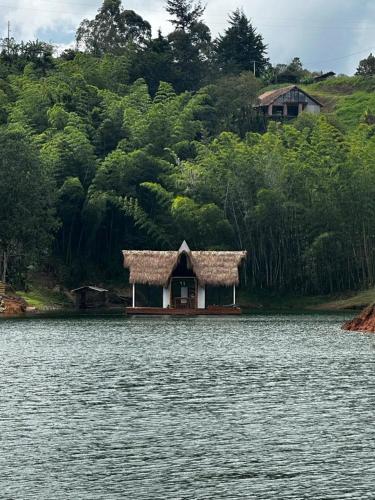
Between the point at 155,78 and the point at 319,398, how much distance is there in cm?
10557

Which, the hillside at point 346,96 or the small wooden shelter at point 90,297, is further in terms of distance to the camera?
the hillside at point 346,96

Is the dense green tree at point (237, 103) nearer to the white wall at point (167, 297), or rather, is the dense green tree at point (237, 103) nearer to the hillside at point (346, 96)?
the hillside at point (346, 96)

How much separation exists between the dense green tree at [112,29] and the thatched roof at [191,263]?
74118 millimetres

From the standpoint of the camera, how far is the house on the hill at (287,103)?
142 m

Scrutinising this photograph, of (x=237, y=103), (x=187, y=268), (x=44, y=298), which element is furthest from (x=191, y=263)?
(x=237, y=103)

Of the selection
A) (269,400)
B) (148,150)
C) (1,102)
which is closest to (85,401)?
(269,400)

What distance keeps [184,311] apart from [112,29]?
83974mm

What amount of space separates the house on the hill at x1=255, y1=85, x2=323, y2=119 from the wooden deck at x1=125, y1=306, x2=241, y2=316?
195 feet

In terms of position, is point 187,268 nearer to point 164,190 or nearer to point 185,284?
point 185,284

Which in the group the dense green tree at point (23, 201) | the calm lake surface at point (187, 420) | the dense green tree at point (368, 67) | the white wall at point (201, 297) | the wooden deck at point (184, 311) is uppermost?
the dense green tree at point (368, 67)

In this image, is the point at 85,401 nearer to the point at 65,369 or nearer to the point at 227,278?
the point at 65,369

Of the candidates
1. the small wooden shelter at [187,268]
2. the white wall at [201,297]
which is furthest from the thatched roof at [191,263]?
the white wall at [201,297]

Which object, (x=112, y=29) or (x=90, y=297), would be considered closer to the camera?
(x=90, y=297)

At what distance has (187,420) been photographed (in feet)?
103
